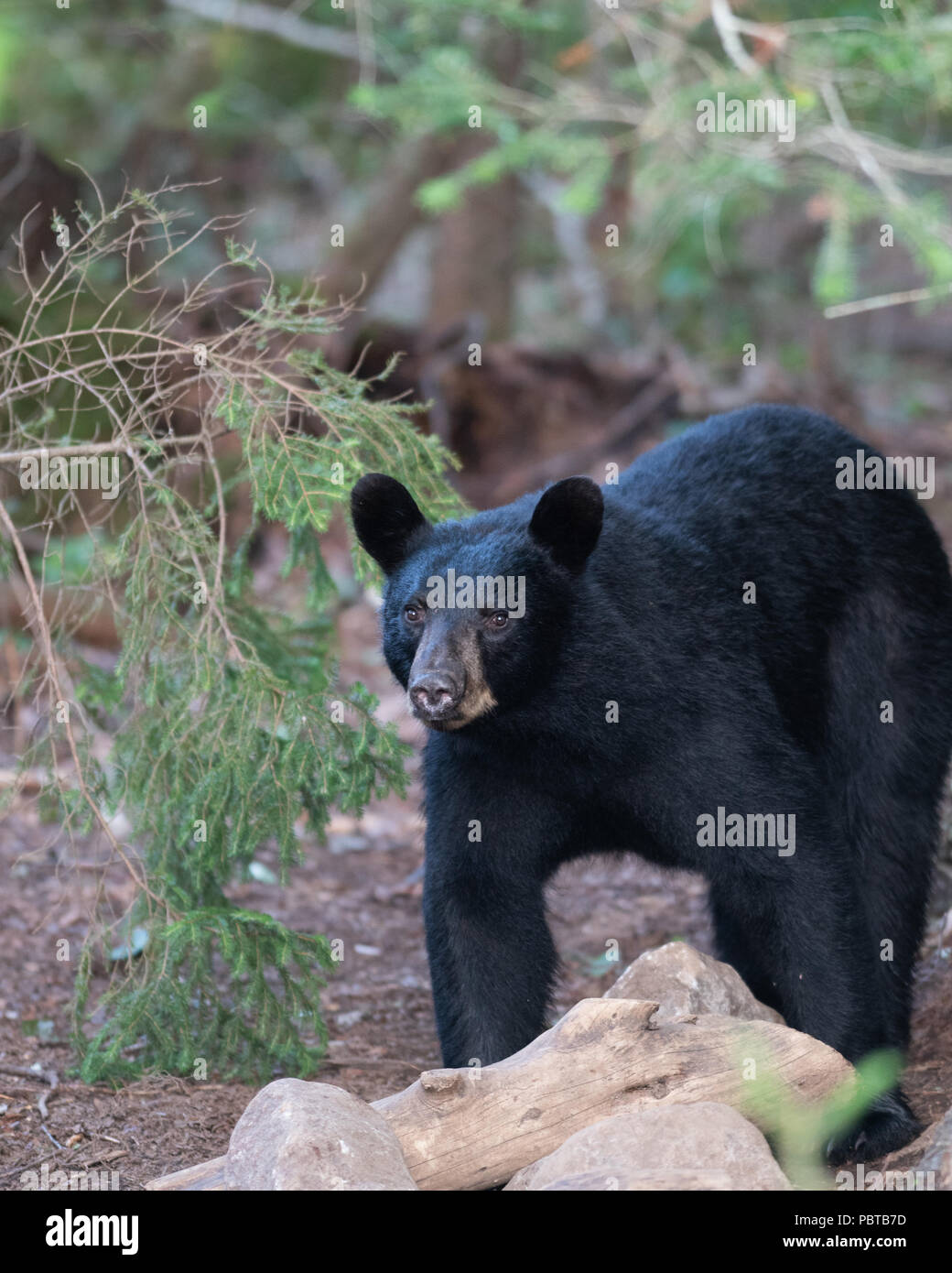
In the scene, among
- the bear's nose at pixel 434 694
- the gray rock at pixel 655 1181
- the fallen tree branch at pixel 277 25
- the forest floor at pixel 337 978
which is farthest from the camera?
the fallen tree branch at pixel 277 25

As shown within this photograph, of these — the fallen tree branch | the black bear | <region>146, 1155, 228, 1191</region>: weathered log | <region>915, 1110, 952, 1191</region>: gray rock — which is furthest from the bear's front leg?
the fallen tree branch

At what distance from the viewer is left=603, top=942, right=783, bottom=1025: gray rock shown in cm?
417

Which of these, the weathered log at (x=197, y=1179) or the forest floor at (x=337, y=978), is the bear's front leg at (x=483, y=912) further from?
the weathered log at (x=197, y=1179)

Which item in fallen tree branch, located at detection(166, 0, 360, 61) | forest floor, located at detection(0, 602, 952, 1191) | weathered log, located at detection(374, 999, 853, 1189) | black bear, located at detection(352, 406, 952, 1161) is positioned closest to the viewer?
weathered log, located at detection(374, 999, 853, 1189)

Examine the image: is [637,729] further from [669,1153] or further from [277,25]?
[277,25]

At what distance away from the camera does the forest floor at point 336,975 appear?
410cm

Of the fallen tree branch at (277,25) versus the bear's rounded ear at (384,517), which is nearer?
the bear's rounded ear at (384,517)

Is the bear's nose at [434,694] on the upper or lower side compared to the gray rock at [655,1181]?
upper

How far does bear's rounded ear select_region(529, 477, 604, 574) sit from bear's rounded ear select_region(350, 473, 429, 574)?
0.41 meters

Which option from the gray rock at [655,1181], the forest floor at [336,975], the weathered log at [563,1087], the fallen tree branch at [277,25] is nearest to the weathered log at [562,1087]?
the weathered log at [563,1087]

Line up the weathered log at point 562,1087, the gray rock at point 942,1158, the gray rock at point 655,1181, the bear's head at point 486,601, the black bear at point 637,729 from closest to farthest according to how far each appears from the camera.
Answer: the gray rock at point 655,1181 → the gray rock at point 942,1158 → the weathered log at point 562,1087 → the bear's head at point 486,601 → the black bear at point 637,729

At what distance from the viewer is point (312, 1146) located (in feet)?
10.3

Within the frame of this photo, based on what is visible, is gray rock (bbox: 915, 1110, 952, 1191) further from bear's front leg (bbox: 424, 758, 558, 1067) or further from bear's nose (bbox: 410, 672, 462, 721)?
bear's nose (bbox: 410, 672, 462, 721)

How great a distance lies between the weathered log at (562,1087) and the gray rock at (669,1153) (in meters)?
0.15
